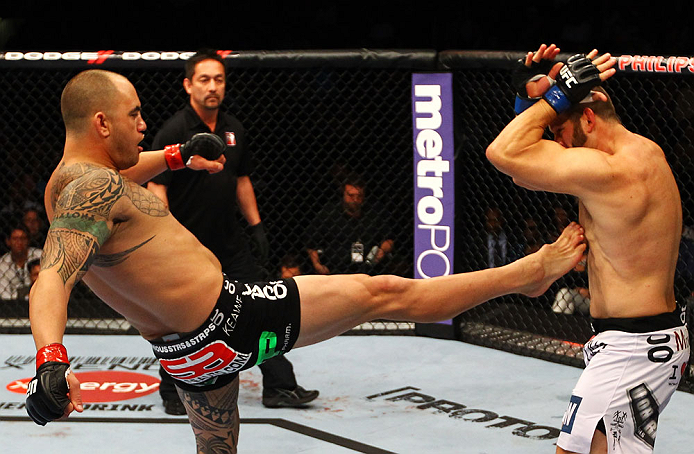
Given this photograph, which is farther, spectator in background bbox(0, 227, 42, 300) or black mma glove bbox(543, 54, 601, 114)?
spectator in background bbox(0, 227, 42, 300)

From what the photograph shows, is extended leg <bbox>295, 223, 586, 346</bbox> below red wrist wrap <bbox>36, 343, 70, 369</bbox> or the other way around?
the other way around

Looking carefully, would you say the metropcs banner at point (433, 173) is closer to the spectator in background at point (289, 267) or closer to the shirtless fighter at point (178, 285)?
the spectator in background at point (289, 267)

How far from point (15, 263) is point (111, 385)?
5.49 feet

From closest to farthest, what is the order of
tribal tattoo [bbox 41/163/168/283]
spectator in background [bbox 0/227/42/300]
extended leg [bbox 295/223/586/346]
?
tribal tattoo [bbox 41/163/168/283]
extended leg [bbox 295/223/586/346]
spectator in background [bbox 0/227/42/300]

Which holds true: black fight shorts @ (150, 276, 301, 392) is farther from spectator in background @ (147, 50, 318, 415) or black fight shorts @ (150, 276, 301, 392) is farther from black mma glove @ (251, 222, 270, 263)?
black mma glove @ (251, 222, 270, 263)

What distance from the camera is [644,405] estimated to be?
2561mm

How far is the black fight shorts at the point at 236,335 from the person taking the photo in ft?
8.89

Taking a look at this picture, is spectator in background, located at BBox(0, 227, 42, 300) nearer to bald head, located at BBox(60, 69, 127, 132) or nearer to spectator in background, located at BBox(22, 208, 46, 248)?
spectator in background, located at BBox(22, 208, 46, 248)

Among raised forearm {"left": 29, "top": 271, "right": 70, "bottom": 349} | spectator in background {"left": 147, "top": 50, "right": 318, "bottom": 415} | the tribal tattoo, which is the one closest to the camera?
raised forearm {"left": 29, "top": 271, "right": 70, "bottom": 349}

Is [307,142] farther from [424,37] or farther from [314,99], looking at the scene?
[424,37]

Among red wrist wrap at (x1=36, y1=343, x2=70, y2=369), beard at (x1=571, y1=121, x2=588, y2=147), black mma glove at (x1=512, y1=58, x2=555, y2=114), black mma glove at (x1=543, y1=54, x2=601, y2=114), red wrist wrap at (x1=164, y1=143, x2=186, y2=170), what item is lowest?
red wrist wrap at (x1=36, y1=343, x2=70, y2=369)

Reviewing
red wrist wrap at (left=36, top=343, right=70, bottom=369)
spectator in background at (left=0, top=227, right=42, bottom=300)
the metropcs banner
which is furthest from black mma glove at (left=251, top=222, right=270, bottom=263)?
red wrist wrap at (left=36, top=343, right=70, bottom=369)

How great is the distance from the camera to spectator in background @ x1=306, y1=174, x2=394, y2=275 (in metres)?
5.61

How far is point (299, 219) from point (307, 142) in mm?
549
